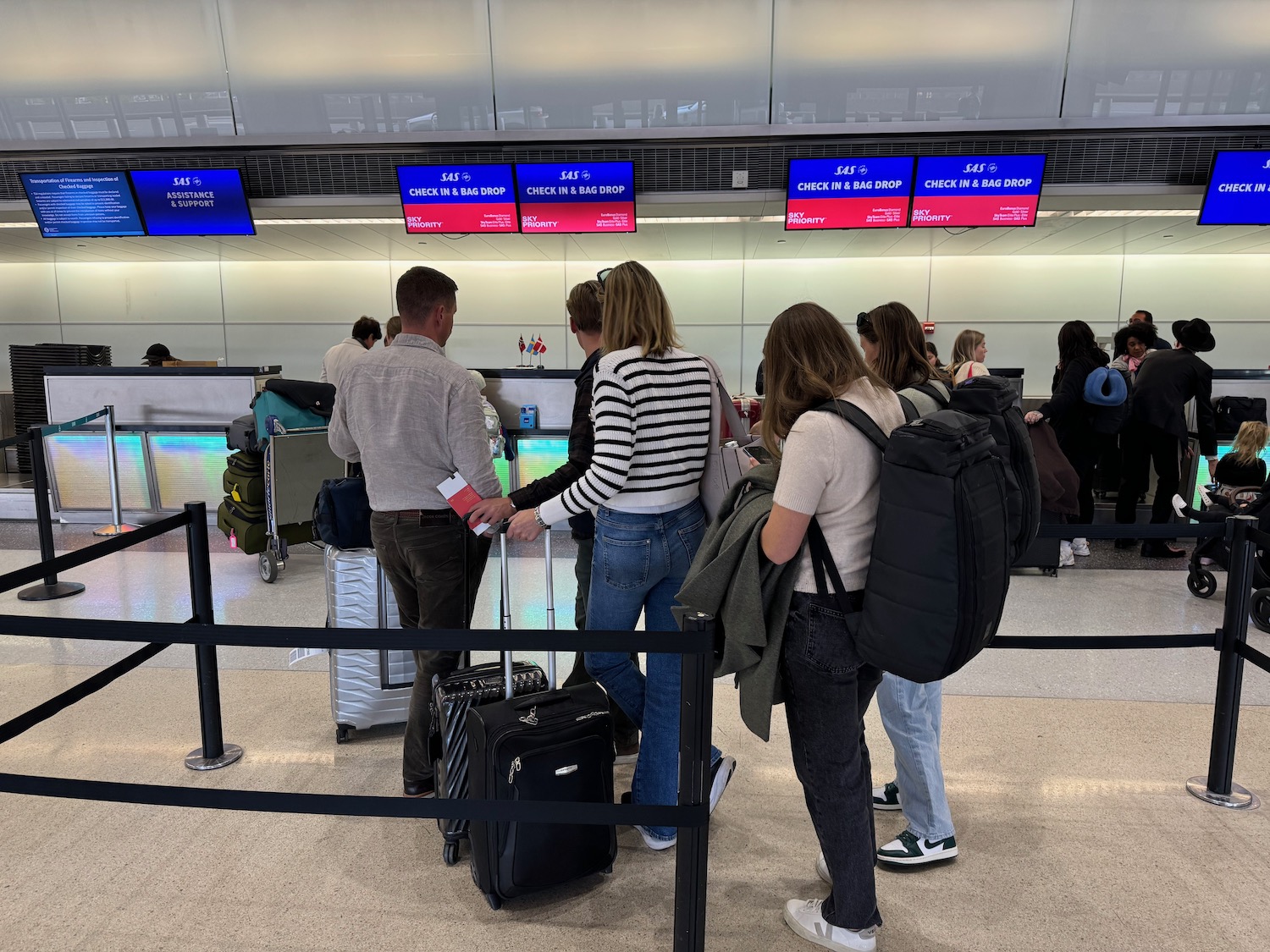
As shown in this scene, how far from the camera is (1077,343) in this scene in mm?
5406

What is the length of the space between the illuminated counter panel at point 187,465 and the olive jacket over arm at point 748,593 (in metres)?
5.86

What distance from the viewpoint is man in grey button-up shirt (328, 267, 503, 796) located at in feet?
8.01

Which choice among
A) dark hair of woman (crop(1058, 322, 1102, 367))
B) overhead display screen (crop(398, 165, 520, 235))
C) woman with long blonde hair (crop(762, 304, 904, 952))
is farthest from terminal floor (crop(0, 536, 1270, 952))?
overhead display screen (crop(398, 165, 520, 235))

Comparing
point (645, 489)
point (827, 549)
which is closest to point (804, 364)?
point (827, 549)

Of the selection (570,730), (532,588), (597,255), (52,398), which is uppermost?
(597,255)


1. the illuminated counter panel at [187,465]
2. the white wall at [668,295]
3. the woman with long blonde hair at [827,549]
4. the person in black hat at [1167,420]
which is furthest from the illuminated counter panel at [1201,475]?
the illuminated counter panel at [187,465]

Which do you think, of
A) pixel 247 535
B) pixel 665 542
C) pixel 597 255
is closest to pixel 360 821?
pixel 665 542

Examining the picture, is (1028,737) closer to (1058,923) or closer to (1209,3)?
(1058,923)

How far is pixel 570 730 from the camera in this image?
2.12m

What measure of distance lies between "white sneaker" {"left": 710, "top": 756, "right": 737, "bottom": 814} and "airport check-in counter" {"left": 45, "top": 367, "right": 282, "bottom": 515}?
5254 millimetres

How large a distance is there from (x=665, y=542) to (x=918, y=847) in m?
1.09

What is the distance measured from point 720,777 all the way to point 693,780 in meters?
1.02

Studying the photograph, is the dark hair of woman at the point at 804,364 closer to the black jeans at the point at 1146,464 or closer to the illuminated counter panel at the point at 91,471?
the black jeans at the point at 1146,464

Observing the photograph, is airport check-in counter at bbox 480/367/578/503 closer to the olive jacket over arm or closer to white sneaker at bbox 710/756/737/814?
white sneaker at bbox 710/756/737/814
